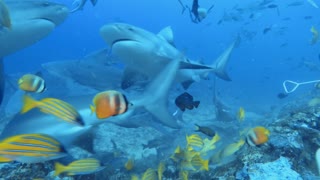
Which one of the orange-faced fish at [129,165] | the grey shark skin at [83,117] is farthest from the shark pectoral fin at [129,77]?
the orange-faced fish at [129,165]

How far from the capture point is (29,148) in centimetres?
273

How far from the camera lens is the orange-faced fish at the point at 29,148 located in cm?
257

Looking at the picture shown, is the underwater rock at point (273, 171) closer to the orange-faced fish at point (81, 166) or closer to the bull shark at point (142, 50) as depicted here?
the orange-faced fish at point (81, 166)

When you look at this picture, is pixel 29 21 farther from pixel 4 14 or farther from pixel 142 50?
pixel 142 50

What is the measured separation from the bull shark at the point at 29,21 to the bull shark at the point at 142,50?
0.70 meters

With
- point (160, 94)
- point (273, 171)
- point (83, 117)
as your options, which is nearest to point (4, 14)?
point (83, 117)

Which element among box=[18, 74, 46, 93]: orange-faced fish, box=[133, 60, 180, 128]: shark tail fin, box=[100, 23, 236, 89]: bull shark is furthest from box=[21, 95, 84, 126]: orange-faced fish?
box=[100, 23, 236, 89]: bull shark

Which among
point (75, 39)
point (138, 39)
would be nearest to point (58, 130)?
point (138, 39)

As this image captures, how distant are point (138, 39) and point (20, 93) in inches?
206

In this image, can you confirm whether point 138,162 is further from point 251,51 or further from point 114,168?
point 251,51

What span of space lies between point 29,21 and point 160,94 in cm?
210

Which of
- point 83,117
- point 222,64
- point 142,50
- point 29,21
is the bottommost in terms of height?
point 222,64

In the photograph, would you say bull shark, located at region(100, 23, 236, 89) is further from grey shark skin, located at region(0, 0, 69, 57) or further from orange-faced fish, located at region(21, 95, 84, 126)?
orange-faced fish, located at region(21, 95, 84, 126)

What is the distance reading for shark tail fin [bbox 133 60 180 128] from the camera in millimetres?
4720
